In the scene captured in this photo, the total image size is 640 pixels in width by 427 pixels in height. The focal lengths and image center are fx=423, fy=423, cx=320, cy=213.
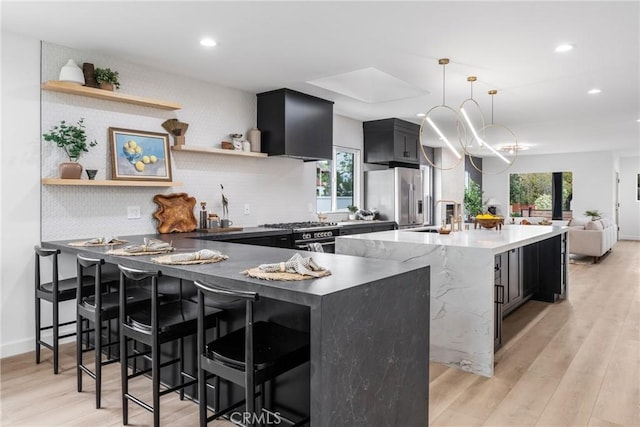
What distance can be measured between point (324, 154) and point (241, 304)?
11.0ft

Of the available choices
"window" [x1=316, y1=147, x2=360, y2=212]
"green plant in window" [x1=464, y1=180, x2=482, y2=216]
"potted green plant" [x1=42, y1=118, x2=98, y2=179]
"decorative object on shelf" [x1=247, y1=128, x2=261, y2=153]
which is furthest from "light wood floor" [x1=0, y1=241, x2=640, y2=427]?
"green plant in window" [x1=464, y1=180, x2=482, y2=216]

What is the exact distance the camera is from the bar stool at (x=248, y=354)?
1.58 meters

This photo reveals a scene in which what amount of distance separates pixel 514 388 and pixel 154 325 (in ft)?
7.21

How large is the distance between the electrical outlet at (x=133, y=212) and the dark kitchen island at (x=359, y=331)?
1778 millimetres

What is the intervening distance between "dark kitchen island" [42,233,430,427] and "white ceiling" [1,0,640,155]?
5.69ft

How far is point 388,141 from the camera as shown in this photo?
658 cm

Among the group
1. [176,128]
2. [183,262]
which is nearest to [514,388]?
[183,262]

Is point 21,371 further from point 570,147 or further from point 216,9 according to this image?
Result: point 570,147

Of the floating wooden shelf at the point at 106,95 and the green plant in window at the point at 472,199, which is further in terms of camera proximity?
the green plant in window at the point at 472,199

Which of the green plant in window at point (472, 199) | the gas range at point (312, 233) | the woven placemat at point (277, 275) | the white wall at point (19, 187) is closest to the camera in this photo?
the woven placemat at point (277, 275)

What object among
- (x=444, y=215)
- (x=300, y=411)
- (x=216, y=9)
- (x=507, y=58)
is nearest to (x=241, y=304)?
(x=300, y=411)

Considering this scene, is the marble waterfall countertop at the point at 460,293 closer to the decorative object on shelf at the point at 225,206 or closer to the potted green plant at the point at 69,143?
the decorative object on shelf at the point at 225,206

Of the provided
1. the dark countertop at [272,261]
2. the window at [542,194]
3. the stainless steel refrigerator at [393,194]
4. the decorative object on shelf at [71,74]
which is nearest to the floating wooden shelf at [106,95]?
the decorative object on shelf at [71,74]

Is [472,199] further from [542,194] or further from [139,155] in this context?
[139,155]
